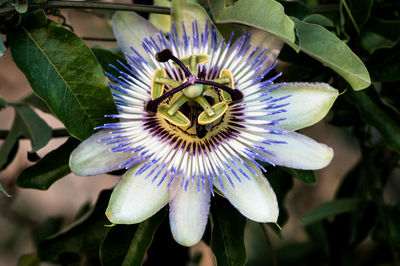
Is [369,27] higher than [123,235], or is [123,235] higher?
[369,27]

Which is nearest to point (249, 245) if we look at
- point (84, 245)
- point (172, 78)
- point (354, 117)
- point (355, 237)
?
point (355, 237)

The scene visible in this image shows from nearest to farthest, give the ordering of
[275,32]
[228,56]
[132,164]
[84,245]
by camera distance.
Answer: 1. [275,32]
2. [132,164]
3. [228,56]
4. [84,245]

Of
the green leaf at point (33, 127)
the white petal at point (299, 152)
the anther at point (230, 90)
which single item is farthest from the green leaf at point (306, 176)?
the green leaf at point (33, 127)

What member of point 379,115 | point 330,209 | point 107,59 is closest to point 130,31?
point 107,59

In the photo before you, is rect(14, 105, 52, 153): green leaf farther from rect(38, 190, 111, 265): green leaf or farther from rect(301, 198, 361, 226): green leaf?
rect(301, 198, 361, 226): green leaf

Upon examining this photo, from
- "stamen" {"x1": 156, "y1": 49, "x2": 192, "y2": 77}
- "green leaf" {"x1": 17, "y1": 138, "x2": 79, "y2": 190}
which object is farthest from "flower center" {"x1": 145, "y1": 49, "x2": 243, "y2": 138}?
"green leaf" {"x1": 17, "y1": 138, "x2": 79, "y2": 190}

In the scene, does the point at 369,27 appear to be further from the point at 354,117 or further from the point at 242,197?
the point at 242,197
